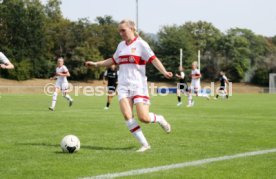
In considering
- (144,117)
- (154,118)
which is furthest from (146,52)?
(154,118)

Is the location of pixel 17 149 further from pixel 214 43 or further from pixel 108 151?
pixel 214 43

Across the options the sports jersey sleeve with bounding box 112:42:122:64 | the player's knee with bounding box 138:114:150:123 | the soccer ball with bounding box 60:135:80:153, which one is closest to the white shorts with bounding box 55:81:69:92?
the sports jersey sleeve with bounding box 112:42:122:64

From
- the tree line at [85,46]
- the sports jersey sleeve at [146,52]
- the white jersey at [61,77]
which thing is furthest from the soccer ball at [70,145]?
the tree line at [85,46]

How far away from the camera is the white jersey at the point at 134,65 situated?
8.59 meters

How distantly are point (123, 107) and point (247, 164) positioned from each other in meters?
2.42

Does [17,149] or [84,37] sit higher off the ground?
[84,37]

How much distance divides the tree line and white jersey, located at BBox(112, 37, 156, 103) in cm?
6858

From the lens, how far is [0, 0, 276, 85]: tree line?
80875mm

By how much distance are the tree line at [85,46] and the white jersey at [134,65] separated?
225 ft

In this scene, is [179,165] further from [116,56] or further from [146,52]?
[116,56]

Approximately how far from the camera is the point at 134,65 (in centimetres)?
862

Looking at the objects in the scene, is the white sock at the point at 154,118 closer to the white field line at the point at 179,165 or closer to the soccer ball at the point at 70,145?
the soccer ball at the point at 70,145

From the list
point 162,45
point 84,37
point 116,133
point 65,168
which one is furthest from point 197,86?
point 162,45

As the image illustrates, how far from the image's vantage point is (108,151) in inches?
331
